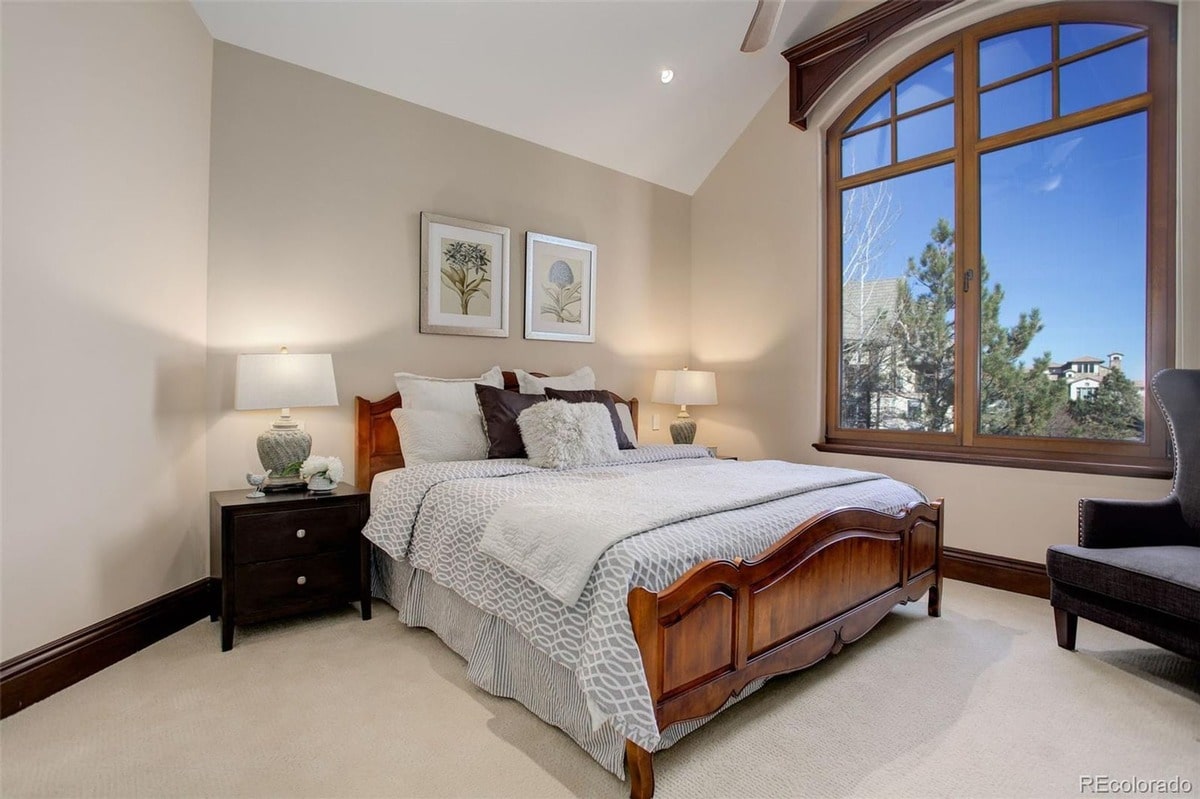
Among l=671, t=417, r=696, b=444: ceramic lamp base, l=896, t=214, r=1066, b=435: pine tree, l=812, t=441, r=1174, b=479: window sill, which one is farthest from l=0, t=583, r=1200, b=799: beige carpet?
l=671, t=417, r=696, b=444: ceramic lamp base

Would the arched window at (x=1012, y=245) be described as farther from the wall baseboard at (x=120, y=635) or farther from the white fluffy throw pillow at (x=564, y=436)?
the white fluffy throw pillow at (x=564, y=436)

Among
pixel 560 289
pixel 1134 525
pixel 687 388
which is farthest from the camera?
pixel 687 388

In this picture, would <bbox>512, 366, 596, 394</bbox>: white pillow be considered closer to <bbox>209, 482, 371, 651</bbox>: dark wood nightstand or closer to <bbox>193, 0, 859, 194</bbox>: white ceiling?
<bbox>209, 482, 371, 651</bbox>: dark wood nightstand

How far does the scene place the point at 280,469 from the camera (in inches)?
106

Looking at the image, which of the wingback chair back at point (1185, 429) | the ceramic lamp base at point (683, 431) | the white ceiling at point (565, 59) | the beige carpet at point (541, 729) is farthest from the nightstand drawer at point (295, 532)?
the wingback chair back at point (1185, 429)

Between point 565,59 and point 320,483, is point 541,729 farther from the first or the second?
point 565,59

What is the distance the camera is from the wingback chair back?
2445mm

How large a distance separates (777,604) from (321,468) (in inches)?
80.0

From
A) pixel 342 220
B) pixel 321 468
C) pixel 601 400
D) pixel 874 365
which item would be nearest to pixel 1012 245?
pixel 874 365

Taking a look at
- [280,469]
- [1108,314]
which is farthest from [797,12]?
[280,469]

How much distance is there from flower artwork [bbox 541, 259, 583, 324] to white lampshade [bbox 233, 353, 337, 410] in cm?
165

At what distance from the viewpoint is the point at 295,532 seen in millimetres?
2529

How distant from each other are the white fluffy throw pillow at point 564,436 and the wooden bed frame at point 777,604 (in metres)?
1.19

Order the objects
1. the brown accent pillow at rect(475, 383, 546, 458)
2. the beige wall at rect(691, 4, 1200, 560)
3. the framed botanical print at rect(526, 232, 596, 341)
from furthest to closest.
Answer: the framed botanical print at rect(526, 232, 596, 341) < the brown accent pillow at rect(475, 383, 546, 458) < the beige wall at rect(691, 4, 1200, 560)
